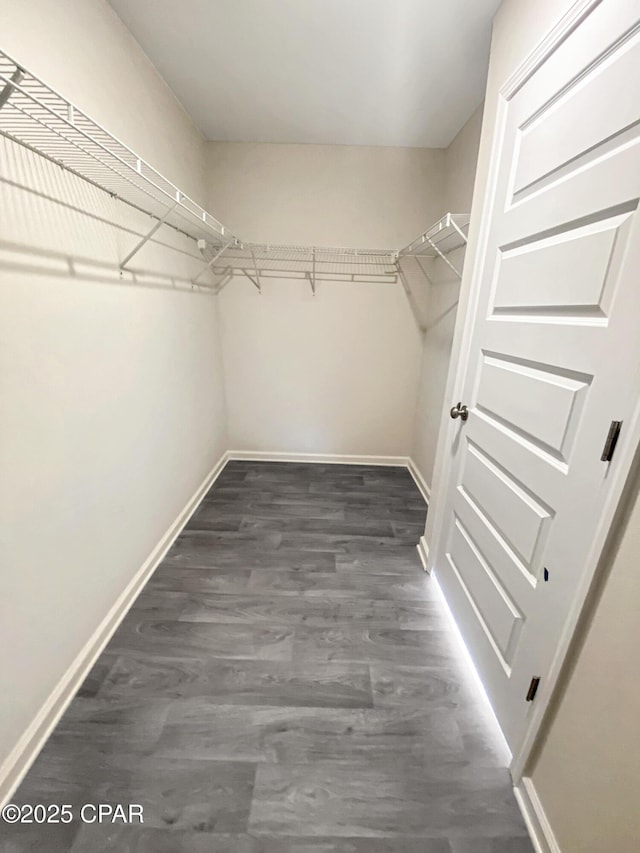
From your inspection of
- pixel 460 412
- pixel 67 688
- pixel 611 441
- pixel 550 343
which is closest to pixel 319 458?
pixel 460 412

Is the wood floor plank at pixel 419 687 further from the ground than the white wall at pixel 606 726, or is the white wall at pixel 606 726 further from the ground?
the white wall at pixel 606 726

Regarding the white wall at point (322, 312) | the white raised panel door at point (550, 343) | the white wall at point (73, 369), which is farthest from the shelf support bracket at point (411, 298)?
the white wall at point (73, 369)

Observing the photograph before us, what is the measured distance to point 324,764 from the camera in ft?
3.53

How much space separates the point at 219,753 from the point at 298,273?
2808mm

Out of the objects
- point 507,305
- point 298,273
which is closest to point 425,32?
point 507,305

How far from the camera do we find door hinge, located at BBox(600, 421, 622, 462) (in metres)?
0.73

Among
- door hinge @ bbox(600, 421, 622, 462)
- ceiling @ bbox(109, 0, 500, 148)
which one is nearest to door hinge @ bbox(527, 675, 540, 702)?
door hinge @ bbox(600, 421, 622, 462)

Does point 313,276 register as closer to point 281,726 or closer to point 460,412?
point 460,412

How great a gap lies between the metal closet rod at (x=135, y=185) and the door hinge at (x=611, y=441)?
4.07 feet

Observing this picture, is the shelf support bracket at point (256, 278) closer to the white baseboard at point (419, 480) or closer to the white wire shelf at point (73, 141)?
the white wire shelf at point (73, 141)

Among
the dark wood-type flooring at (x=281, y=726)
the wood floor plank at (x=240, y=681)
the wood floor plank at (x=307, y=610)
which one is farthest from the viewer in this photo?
the wood floor plank at (x=307, y=610)

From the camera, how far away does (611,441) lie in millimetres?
Result: 744

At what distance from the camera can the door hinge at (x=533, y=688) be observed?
0.97m

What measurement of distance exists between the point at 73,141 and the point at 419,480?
2.75 meters
